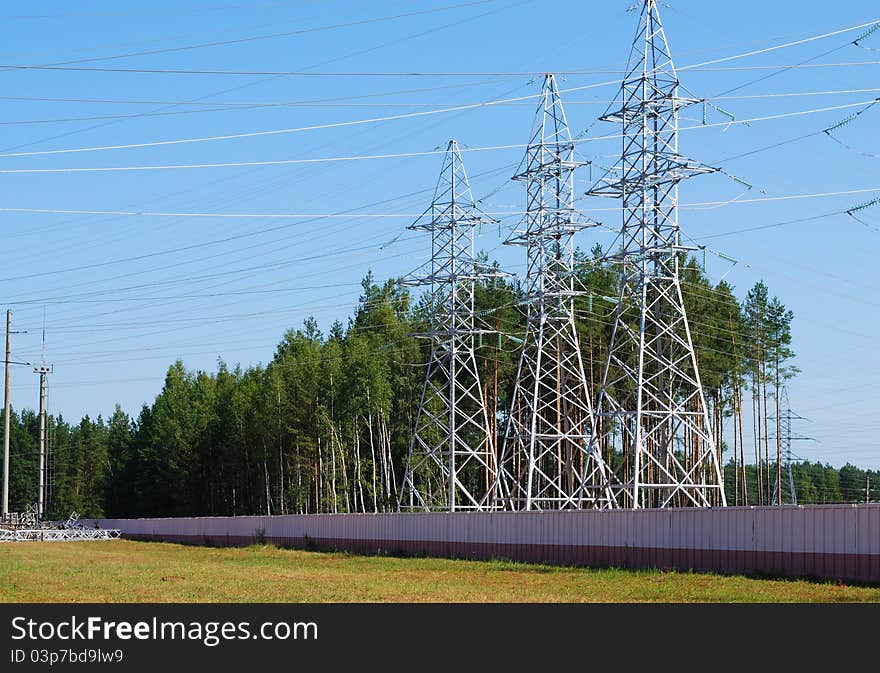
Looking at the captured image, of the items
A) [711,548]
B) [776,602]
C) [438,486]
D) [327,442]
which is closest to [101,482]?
[327,442]

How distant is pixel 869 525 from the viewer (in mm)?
29141

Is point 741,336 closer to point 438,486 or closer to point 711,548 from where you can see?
point 438,486

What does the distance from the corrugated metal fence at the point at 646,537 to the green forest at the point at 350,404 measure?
11.3 m

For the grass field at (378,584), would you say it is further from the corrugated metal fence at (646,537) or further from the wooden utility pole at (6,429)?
the wooden utility pole at (6,429)

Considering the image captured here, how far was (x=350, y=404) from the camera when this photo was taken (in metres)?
78.1

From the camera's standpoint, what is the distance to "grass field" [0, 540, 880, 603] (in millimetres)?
25500

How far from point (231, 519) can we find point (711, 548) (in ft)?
120

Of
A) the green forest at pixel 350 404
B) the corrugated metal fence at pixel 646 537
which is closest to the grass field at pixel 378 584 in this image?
the corrugated metal fence at pixel 646 537

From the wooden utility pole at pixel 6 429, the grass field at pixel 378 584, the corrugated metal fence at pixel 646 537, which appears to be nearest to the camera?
the grass field at pixel 378 584

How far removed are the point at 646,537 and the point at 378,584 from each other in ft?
32.4

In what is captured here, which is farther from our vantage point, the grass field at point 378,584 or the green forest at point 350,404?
the green forest at point 350,404

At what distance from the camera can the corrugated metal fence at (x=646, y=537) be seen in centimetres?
3002

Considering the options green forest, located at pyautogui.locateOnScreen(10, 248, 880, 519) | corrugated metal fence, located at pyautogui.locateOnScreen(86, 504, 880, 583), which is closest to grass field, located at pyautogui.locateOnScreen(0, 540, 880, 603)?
corrugated metal fence, located at pyautogui.locateOnScreen(86, 504, 880, 583)

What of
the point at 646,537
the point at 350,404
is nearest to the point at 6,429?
the point at 350,404
